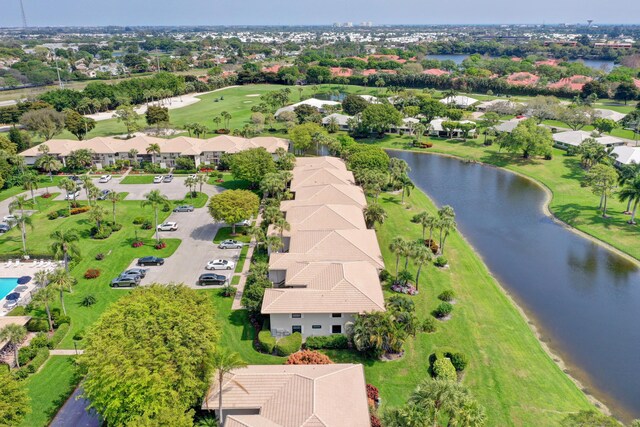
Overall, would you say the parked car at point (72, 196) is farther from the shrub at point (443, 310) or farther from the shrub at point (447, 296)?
the shrub at point (443, 310)

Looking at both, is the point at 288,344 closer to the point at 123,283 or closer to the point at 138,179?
the point at 123,283

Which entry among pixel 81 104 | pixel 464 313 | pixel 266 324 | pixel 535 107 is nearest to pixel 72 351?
pixel 266 324

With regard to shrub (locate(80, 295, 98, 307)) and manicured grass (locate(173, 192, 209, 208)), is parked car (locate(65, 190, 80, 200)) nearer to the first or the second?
manicured grass (locate(173, 192, 209, 208))

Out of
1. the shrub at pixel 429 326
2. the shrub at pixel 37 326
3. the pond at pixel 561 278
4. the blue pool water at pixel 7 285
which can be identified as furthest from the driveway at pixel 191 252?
the pond at pixel 561 278

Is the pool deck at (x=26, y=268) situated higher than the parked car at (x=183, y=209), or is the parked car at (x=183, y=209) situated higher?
the parked car at (x=183, y=209)

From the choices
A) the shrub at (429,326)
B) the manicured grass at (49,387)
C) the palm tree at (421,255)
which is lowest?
the shrub at (429,326)

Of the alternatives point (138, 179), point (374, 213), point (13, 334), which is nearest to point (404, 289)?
point (374, 213)

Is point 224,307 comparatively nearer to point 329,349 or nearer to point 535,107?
point 329,349
